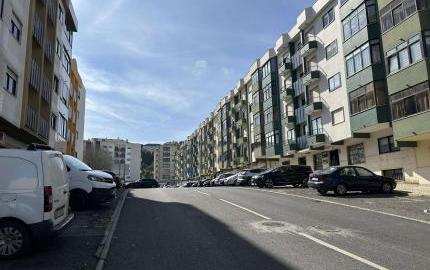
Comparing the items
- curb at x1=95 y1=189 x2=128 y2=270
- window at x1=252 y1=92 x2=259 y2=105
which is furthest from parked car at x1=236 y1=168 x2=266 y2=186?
curb at x1=95 y1=189 x2=128 y2=270

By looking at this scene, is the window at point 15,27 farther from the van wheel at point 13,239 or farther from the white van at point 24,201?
the van wheel at point 13,239

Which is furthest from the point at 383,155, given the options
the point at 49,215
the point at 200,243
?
the point at 49,215

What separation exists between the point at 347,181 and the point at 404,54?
935 cm

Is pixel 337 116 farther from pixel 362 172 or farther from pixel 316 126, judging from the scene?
pixel 362 172

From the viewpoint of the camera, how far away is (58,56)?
3309 cm

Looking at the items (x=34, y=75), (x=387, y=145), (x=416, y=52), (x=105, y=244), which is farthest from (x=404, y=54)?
(x=105, y=244)

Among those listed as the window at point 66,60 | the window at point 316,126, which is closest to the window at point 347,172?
the window at point 316,126

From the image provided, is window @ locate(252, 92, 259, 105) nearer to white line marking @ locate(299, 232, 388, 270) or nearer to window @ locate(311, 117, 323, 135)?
window @ locate(311, 117, 323, 135)

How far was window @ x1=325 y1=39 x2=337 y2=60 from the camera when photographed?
37.1 m

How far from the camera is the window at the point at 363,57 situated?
30.6 m

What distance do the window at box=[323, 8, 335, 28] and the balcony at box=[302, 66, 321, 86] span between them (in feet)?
13.2

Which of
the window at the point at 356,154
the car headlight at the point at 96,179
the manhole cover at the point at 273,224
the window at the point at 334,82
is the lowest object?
the manhole cover at the point at 273,224

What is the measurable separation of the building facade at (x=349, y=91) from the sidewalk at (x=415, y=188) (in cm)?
90

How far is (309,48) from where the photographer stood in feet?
135
